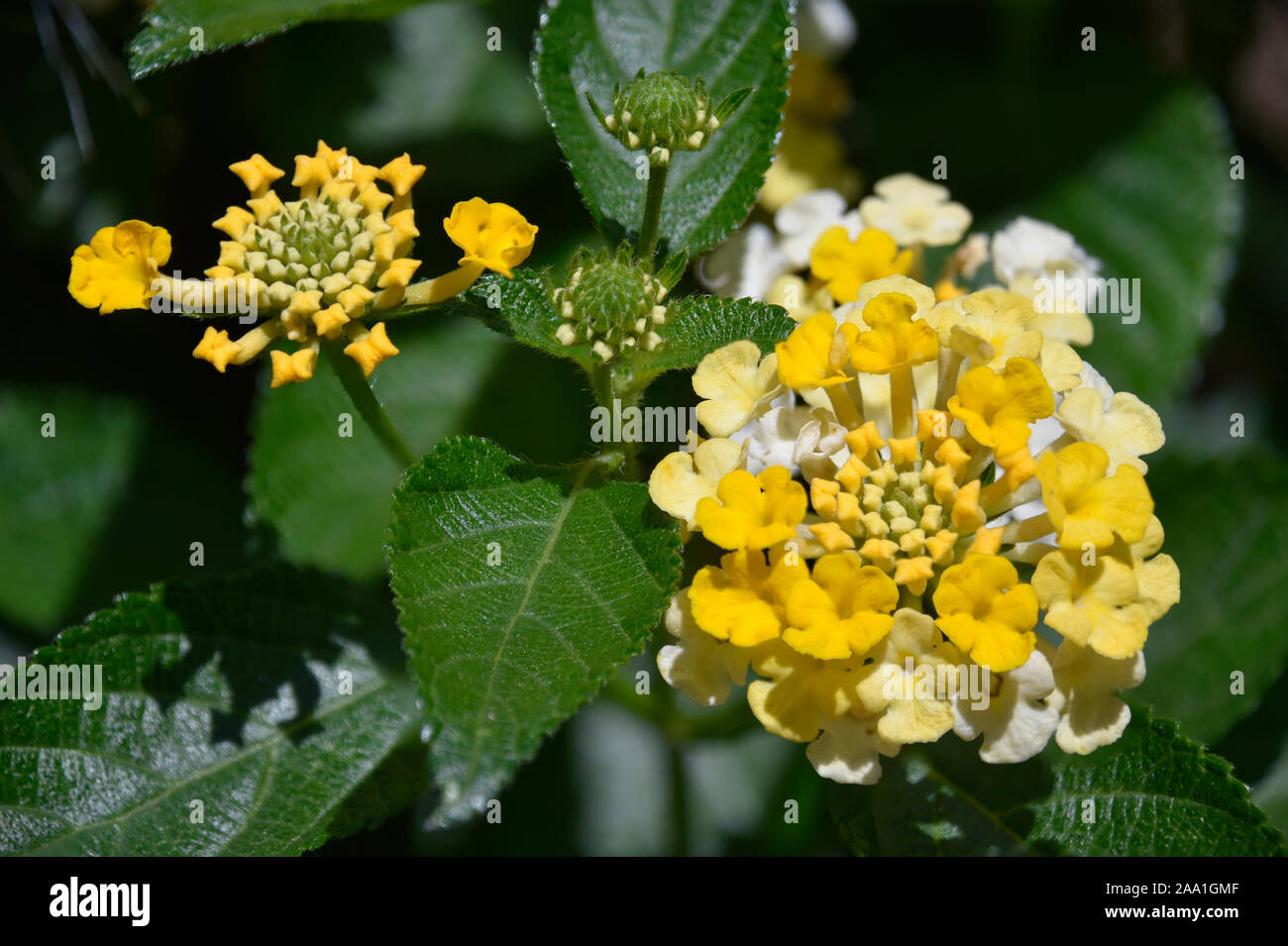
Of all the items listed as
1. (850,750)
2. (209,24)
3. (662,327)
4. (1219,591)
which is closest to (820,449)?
(662,327)

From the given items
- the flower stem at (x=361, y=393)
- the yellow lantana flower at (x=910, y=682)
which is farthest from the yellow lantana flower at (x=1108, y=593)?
the flower stem at (x=361, y=393)

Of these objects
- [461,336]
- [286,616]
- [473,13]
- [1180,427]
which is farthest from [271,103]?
[1180,427]

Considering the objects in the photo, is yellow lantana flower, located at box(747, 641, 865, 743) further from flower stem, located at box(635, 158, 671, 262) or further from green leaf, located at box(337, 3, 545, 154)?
green leaf, located at box(337, 3, 545, 154)

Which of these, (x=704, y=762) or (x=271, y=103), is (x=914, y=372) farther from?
(x=271, y=103)

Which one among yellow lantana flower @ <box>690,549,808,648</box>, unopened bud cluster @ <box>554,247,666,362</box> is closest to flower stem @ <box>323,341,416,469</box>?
unopened bud cluster @ <box>554,247,666,362</box>

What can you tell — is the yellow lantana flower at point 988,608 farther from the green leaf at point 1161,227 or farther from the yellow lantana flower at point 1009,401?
the green leaf at point 1161,227

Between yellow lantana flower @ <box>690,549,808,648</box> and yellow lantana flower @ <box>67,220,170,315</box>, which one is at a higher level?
yellow lantana flower @ <box>67,220,170,315</box>
